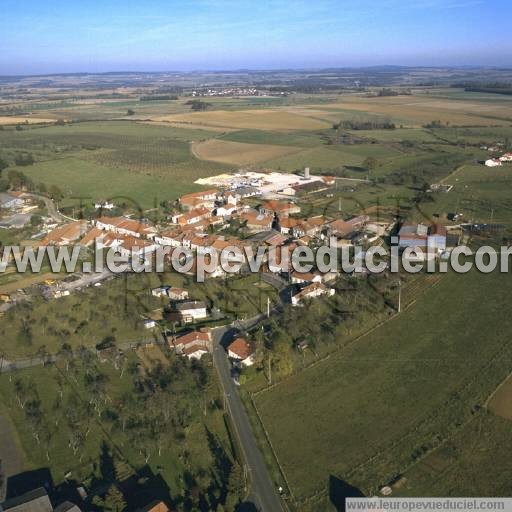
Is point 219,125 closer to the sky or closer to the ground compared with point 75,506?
closer to the sky

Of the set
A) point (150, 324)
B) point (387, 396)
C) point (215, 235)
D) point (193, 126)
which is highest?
point (193, 126)

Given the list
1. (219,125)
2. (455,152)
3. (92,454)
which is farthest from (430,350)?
(219,125)

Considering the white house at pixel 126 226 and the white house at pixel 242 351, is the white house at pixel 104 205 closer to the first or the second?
the white house at pixel 126 226

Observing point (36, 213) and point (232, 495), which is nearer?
point (232, 495)

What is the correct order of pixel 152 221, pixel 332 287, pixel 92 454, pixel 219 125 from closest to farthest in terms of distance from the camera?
pixel 92 454
pixel 332 287
pixel 152 221
pixel 219 125

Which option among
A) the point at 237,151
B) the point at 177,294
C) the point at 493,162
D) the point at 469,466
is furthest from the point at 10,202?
the point at 493,162

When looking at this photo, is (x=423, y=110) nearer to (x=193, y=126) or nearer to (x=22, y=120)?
(x=193, y=126)

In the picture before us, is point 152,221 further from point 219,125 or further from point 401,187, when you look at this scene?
point 219,125
